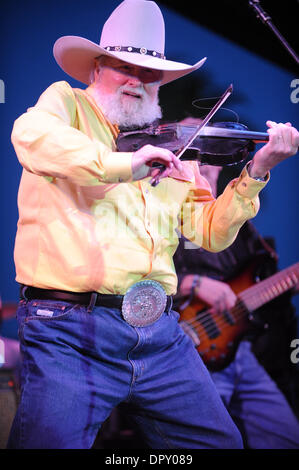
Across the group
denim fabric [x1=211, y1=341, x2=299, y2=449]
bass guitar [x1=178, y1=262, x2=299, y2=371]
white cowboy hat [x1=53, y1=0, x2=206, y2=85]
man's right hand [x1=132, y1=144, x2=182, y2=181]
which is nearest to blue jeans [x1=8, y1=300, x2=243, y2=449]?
man's right hand [x1=132, y1=144, x2=182, y2=181]

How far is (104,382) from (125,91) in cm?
104

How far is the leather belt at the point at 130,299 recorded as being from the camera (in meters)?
1.69

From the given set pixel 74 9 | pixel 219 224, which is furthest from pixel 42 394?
pixel 74 9

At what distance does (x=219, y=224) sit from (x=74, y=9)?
1488mm

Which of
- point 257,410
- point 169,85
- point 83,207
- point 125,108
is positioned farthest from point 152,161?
point 257,410

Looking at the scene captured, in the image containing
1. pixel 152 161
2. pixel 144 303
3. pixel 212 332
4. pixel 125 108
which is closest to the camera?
pixel 152 161

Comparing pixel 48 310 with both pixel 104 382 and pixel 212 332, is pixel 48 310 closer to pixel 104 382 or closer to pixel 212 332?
pixel 104 382

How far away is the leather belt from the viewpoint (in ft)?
5.53

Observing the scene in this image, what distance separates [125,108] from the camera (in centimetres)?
191

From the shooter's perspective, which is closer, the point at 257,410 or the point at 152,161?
the point at 152,161

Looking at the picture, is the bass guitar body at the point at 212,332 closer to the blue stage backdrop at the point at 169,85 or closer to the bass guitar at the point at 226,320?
the bass guitar at the point at 226,320

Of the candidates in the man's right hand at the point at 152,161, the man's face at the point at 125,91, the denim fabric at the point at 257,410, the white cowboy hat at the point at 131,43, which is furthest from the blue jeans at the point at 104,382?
the denim fabric at the point at 257,410
